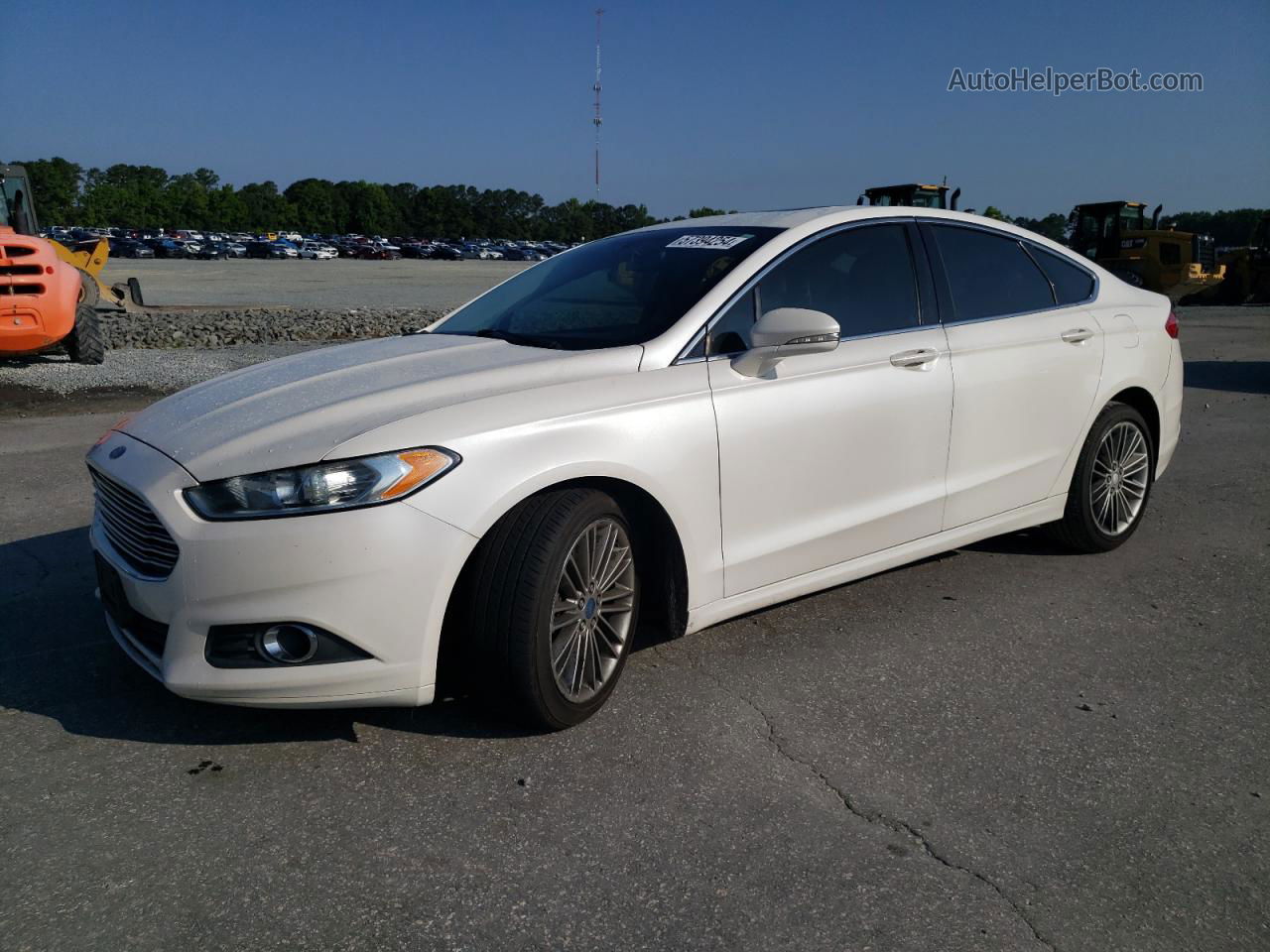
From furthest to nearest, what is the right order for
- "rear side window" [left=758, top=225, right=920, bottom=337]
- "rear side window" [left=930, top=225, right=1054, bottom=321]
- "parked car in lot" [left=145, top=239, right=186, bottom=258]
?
"parked car in lot" [left=145, top=239, right=186, bottom=258]
"rear side window" [left=930, top=225, right=1054, bottom=321]
"rear side window" [left=758, top=225, right=920, bottom=337]

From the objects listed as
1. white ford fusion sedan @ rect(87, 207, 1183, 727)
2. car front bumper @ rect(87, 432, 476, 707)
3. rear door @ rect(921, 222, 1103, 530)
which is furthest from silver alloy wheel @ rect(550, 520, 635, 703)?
rear door @ rect(921, 222, 1103, 530)

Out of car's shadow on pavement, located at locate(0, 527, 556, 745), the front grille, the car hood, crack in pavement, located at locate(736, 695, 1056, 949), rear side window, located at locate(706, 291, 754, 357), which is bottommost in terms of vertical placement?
crack in pavement, located at locate(736, 695, 1056, 949)

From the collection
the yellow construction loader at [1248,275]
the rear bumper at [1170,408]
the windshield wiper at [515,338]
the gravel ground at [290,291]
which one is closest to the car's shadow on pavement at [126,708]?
the windshield wiper at [515,338]

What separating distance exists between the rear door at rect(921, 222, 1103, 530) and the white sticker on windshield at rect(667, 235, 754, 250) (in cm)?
92

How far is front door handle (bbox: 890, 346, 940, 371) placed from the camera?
4137mm

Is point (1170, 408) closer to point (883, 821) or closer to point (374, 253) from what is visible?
point (883, 821)

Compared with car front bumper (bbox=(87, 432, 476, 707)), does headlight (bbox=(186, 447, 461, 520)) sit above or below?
above

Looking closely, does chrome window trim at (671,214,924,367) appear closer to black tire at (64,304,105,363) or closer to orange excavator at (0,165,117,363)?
orange excavator at (0,165,117,363)

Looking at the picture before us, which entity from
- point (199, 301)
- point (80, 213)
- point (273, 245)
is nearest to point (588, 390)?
point (199, 301)

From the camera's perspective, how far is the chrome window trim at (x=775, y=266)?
143 inches

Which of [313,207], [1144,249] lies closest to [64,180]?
[313,207]

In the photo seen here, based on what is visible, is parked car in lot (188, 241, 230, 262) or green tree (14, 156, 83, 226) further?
green tree (14, 156, 83, 226)

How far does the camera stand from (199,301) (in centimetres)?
2661

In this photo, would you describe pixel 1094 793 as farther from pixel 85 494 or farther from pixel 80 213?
pixel 80 213
